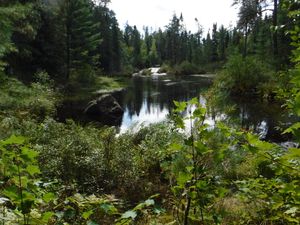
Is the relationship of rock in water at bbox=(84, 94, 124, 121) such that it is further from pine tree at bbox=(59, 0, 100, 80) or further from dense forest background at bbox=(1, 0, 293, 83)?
pine tree at bbox=(59, 0, 100, 80)

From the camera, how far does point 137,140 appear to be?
9.49 metres

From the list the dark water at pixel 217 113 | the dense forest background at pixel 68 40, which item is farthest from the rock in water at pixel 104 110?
the dense forest background at pixel 68 40

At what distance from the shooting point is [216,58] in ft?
215

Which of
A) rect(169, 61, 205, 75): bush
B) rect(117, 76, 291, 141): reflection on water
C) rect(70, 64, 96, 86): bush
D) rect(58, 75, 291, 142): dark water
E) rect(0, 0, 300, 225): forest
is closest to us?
rect(0, 0, 300, 225): forest

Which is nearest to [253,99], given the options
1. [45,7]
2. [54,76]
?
[54,76]

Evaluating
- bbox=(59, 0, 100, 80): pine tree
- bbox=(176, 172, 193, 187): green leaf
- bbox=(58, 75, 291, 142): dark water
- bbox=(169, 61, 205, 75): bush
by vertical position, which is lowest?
bbox=(58, 75, 291, 142): dark water

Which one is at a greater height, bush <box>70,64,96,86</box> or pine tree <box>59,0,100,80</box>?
pine tree <box>59,0,100,80</box>

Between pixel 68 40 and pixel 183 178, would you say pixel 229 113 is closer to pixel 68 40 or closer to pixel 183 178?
pixel 183 178

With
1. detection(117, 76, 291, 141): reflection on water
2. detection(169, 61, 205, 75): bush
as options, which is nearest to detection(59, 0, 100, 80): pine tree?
detection(117, 76, 291, 141): reflection on water

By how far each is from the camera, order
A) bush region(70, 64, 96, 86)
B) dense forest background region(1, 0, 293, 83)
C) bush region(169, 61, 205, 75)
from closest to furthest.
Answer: dense forest background region(1, 0, 293, 83) < bush region(70, 64, 96, 86) < bush region(169, 61, 205, 75)

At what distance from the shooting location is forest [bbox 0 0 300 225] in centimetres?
156

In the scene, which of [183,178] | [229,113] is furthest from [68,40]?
[183,178]

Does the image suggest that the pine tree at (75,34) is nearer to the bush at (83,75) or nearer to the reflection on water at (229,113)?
the bush at (83,75)

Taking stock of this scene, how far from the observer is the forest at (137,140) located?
1.56 meters
